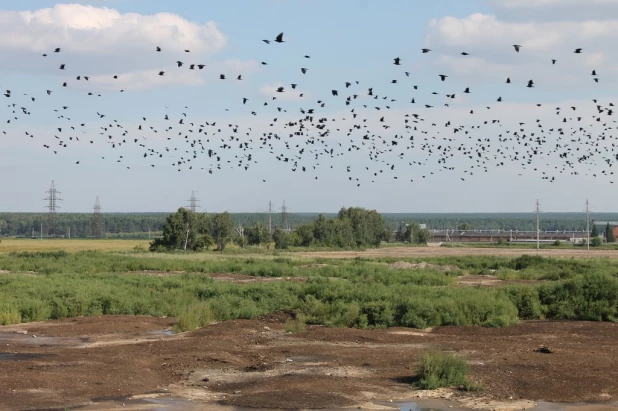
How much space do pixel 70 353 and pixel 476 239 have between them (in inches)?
7001

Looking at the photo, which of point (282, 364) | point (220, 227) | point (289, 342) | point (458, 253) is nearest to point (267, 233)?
point (220, 227)

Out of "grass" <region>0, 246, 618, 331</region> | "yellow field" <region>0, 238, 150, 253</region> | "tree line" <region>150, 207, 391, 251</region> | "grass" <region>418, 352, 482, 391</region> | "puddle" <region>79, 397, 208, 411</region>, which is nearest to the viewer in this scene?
"puddle" <region>79, 397, 208, 411</region>

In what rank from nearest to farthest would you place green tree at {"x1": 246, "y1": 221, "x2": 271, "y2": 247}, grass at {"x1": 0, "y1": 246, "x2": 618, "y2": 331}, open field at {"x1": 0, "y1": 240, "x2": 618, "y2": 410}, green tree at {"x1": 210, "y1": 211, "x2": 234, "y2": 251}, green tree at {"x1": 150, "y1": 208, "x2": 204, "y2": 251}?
open field at {"x1": 0, "y1": 240, "x2": 618, "y2": 410} → grass at {"x1": 0, "y1": 246, "x2": 618, "y2": 331} → green tree at {"x1": 150, "y1": 208, "x2": 204, "y2": 251} → green tree at {"x1": 210, "y1": 211, "x2": 234, "y2": 251} → green tree at {"x1": 246, "y1": 221, "x2": 271, "y2": 247}

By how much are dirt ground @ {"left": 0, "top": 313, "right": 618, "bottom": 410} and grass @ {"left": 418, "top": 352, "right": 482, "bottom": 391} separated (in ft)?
1.26

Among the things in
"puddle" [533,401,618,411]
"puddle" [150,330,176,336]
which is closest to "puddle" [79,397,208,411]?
"puddle" [533,401,618,411]

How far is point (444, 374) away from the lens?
21.2 meters

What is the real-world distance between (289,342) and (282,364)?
4533 mm

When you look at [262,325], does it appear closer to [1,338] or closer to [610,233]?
[1,338]

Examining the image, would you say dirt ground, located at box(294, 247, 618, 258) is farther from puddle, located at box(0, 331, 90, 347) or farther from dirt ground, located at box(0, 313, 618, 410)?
puddle, located at box(0, 331, 90, 347)

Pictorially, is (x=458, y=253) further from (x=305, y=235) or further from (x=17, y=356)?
(x=17, y=356)

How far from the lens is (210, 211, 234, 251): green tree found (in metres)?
128

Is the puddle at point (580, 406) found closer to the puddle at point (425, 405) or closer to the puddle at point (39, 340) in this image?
the puddle at point (425, 405)

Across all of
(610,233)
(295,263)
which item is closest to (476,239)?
(610,233)

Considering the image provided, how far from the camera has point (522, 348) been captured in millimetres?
26922
